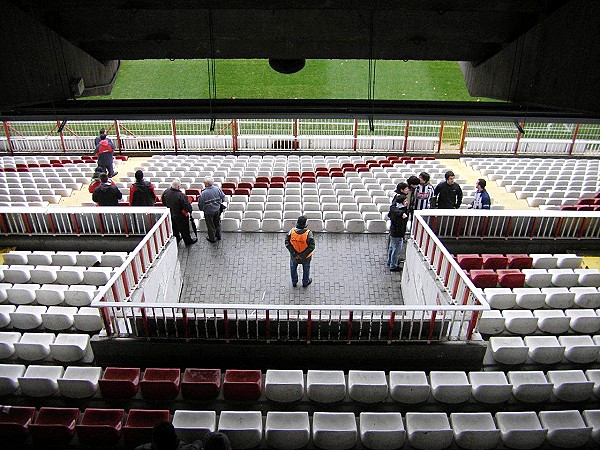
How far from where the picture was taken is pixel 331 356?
648cm

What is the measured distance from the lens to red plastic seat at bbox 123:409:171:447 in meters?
5.23

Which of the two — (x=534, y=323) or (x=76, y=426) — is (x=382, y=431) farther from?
(x=76, y=426)

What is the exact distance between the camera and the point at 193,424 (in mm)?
5336

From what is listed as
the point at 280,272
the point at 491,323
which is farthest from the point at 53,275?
the point at 491,323

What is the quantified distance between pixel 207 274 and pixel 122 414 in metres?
3.53

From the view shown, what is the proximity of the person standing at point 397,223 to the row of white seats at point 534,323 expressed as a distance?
218 centimetres

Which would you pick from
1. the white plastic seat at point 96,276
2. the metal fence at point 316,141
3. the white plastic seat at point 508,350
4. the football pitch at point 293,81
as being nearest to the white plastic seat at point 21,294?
the white plastic seat at point 96,276

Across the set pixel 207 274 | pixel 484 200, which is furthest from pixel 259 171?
pixel 484 200

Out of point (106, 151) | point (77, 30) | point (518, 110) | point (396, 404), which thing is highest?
point (77, 30)

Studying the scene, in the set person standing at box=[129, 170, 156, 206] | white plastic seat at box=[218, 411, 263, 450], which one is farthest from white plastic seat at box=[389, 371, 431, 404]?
person standing at box=[129, 170, 156, 206]

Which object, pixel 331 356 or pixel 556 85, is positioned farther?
pixel 331 356

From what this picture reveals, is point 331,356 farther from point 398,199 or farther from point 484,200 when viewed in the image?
point 484,200

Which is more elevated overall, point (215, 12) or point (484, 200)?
point (215, 12)

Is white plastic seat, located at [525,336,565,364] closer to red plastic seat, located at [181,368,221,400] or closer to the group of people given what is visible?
the group of people
